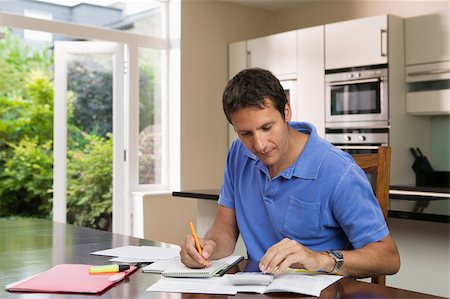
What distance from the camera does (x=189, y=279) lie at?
144 cm

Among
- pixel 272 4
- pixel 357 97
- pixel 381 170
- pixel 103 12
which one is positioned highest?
pixel 272 4

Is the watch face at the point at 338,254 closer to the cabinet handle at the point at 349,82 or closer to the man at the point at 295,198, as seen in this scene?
the man at the point at 295,198

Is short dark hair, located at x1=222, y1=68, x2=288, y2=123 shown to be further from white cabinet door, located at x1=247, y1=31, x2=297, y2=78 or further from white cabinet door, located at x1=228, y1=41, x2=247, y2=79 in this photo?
white cabinet door, located at x1=228, y1=41, x2=247, y2=79

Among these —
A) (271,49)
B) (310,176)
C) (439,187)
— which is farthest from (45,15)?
(310,176)

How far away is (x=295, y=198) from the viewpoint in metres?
1.67

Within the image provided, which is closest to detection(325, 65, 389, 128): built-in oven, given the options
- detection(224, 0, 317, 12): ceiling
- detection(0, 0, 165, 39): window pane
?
detection(224, 0, 317, 12): ceiling

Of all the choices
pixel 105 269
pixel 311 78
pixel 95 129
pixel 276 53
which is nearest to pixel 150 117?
pixel 95 129

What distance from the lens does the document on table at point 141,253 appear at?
172 cm

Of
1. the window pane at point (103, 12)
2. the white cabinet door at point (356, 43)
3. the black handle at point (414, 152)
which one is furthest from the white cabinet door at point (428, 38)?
the window pane at point (103, 12)

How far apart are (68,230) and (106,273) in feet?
3.20

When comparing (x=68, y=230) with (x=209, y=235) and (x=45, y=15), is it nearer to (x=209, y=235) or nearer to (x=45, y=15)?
(x=209, y=235)

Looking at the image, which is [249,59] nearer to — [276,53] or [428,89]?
[276,53]

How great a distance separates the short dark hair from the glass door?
355 cm

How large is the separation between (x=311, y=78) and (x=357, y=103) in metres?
0.54
